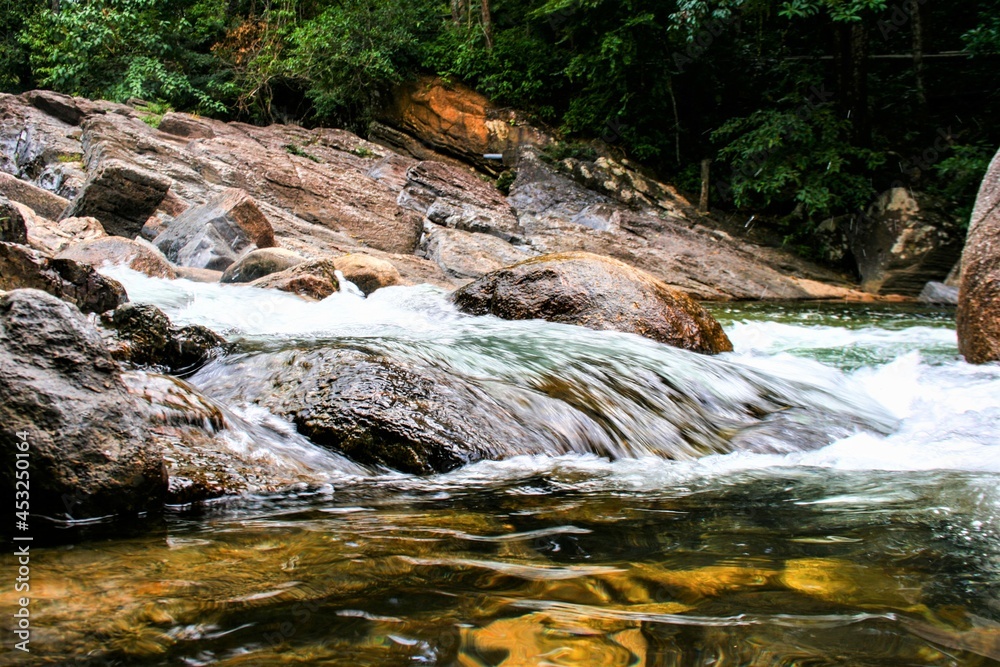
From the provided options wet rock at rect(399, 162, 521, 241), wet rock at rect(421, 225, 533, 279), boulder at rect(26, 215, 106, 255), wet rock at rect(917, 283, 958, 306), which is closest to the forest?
wet rock at rect(917, 283, 958, 306)

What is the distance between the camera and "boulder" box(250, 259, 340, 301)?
7340mm

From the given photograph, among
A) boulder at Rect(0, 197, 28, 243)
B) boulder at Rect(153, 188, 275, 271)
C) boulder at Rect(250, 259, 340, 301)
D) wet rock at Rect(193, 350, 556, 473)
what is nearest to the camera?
wet rock at Rect(193, 350, 556, 473)

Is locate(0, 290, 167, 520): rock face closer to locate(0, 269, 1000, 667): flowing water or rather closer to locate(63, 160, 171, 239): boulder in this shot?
locate(0, 269, 1000, 667): flowing water

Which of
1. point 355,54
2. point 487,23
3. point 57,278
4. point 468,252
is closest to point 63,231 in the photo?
point 57,278

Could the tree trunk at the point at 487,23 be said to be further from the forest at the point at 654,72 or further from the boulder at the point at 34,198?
the boulder at the point at 34,198

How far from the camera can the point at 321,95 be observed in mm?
18516

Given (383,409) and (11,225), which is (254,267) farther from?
(383,409)

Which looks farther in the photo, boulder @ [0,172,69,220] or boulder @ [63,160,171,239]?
boulder @ [0,172,69,220]

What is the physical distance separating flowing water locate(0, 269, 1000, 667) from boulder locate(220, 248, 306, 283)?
3689mm

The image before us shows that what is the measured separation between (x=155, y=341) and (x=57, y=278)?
1554 mm

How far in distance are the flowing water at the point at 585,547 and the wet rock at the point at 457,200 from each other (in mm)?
9207

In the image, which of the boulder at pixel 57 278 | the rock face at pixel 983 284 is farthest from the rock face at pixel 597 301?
the boulder at pixel 57 278

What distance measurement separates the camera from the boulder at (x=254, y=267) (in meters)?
8.18

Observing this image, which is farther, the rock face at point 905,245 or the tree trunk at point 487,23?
the tree trunk at point 487,23
